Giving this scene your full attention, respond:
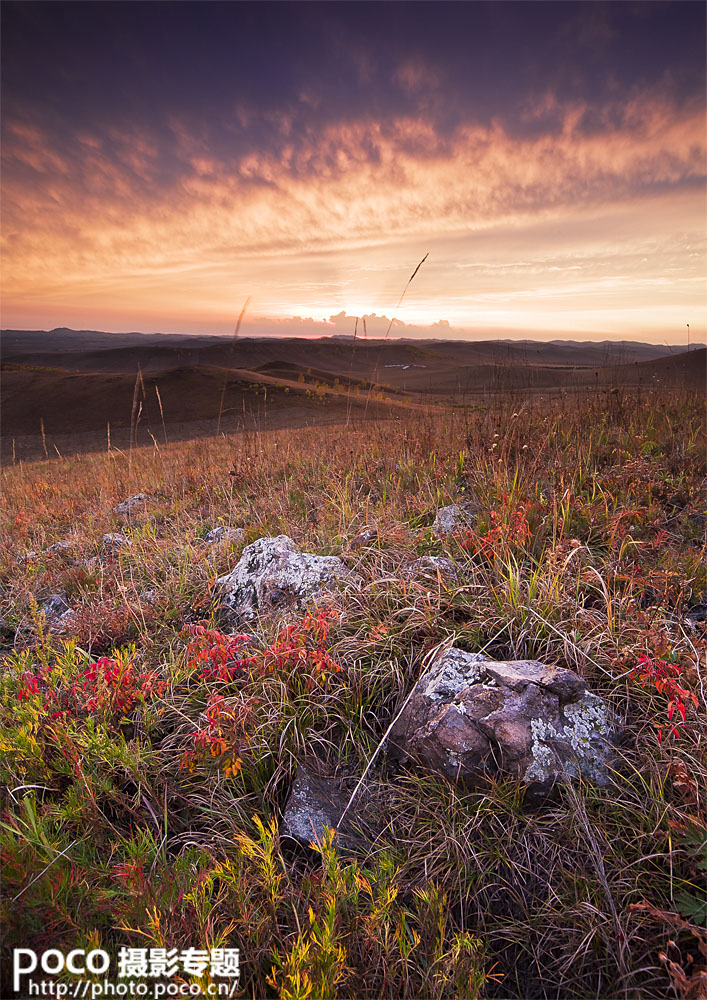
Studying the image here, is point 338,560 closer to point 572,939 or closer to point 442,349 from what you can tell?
point 572,939

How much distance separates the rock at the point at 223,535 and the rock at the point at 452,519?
158 cm

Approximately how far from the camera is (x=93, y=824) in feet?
5.44

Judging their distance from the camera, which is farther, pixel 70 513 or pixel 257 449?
pixel 257 449

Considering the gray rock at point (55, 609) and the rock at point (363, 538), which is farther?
the rock at point (363, 538)

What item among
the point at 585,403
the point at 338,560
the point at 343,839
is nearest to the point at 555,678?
the point at 343,839

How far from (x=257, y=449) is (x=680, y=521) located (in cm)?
558

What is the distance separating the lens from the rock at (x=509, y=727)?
1.74 m

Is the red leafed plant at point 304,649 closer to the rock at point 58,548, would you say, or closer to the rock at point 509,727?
the rock at point 509,727

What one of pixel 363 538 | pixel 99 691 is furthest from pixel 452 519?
pixel 99 691

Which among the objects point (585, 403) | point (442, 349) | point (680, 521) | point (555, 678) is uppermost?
point (442, 349)

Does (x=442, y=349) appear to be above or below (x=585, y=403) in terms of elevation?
above

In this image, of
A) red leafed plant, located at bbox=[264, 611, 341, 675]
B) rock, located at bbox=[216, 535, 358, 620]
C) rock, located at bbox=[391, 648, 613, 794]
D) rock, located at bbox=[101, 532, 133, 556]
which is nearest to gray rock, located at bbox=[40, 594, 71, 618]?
rock, located at bbox=[101, 532, 133, 556]

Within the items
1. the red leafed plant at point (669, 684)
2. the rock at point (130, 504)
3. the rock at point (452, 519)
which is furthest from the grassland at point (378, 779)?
the rock at point (130, 504)

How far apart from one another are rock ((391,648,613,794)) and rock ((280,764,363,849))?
29cm
